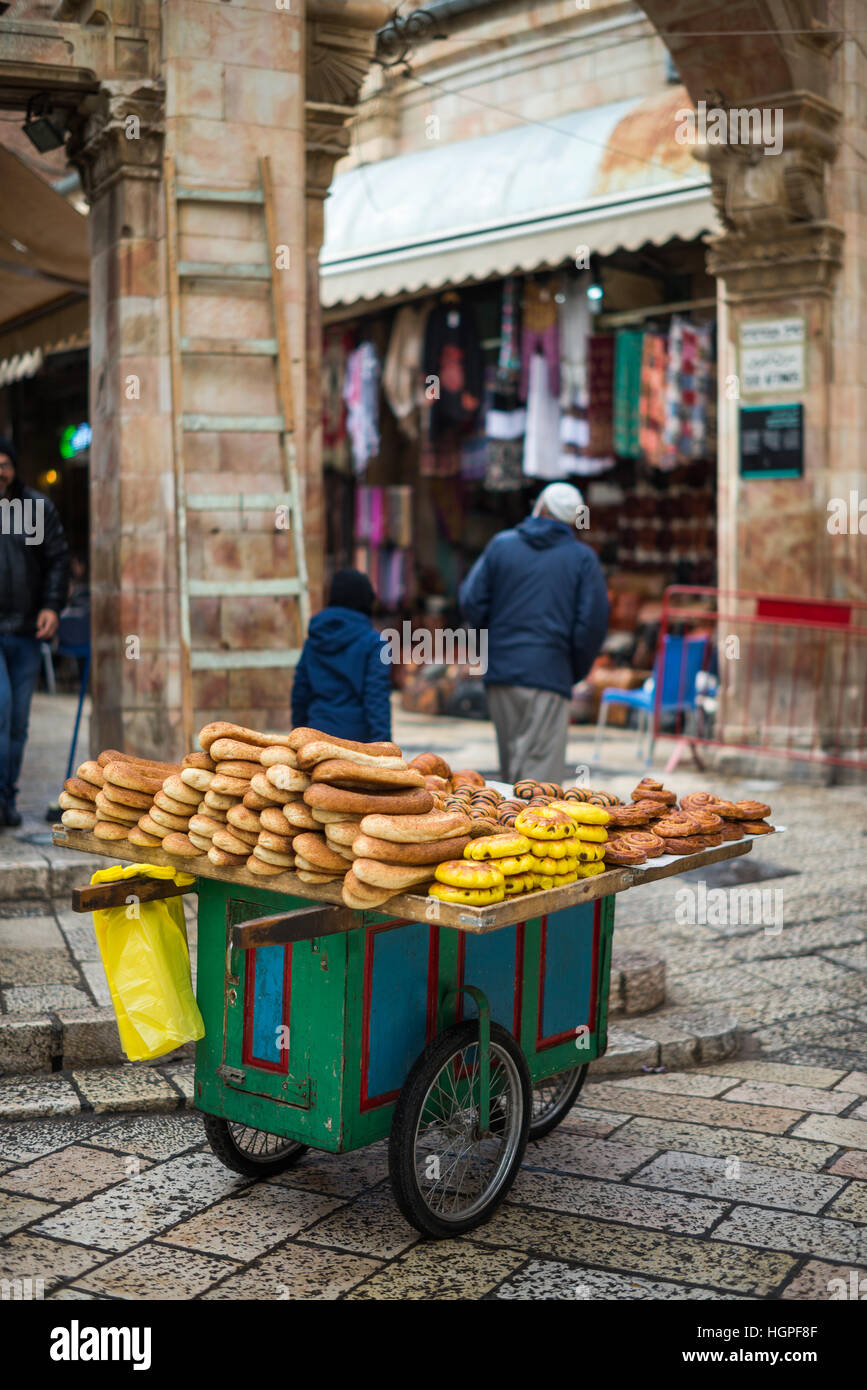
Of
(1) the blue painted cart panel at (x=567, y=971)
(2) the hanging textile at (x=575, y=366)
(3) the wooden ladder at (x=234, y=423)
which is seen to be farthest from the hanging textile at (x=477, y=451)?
(1) the blue painted cart panel at (x=567, y=971)

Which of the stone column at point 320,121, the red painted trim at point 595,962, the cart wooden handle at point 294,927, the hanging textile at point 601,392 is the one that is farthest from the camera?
the hanging textile at point 601,392

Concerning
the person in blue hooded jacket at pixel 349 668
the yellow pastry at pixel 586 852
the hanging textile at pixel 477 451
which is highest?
the hanging textile at pixel 477 451

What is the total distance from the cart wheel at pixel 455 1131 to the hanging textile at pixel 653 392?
9.01 m

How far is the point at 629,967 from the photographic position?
5332 millimetres

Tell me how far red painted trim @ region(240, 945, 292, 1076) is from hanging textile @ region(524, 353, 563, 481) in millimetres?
9599

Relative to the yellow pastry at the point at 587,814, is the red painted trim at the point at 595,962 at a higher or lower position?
lower

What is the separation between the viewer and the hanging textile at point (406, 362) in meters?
13.5

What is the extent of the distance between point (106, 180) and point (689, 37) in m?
4.84

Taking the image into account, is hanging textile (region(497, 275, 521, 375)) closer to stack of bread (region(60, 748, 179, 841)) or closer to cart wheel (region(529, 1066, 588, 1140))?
cart wheel (region(529, 1066, 588, 1140))

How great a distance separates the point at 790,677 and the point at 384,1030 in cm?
751

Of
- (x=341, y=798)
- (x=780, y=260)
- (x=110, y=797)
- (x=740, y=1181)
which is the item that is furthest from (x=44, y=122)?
(x=740, y=1181)

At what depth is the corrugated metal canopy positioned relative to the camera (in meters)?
11.2

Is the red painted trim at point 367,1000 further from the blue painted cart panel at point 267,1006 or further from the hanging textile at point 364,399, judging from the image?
the hanging textile at point 364,399

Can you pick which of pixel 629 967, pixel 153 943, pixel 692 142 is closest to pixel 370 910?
pixel 153 943
